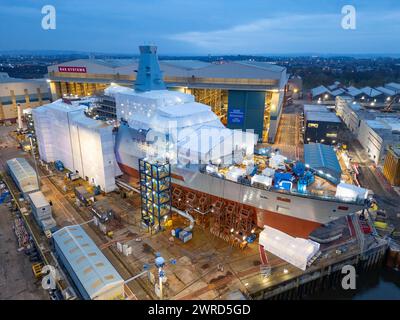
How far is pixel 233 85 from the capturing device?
49.1 metres

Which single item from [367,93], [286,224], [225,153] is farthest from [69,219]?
[367,93]

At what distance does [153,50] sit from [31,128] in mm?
28045

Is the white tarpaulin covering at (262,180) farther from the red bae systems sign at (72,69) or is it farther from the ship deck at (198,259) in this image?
the red bae systems sign at (72,69)

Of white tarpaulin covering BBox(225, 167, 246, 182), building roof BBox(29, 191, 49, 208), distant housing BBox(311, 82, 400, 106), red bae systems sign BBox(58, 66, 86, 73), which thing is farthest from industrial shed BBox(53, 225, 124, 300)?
distant housing BBox(311, 82, 400, 106)

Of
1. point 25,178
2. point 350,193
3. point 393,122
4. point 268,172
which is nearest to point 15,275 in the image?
point 25,178

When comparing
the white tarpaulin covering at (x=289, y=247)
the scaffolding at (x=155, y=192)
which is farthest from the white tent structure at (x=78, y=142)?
the white tarpaulin covering at (x=289, y=247)

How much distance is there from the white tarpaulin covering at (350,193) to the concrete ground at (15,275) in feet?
72.2

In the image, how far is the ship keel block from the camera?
21.0 m

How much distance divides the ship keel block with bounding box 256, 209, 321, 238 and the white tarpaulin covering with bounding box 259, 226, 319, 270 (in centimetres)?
39

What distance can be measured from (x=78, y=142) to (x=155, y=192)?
15127mm

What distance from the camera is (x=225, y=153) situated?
82.9 feet

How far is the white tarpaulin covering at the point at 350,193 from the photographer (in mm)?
19766

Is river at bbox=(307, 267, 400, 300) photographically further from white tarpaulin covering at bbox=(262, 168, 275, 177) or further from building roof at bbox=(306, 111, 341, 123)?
building roof at bbox=(306, 111, 341, 123)

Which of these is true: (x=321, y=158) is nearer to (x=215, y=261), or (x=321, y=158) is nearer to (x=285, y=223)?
(x=285, y=223)
